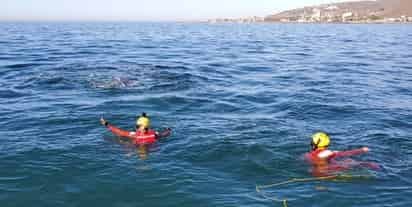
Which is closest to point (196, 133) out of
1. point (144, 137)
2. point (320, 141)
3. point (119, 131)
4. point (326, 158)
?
point (144, 137)

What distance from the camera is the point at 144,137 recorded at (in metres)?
16.5

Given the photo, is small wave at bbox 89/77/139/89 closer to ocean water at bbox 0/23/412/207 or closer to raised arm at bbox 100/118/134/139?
ocean water at bbox 0/23/412/207

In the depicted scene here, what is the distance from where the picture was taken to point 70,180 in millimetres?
13477

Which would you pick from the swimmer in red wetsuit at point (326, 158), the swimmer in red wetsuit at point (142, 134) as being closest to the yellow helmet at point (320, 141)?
the swimmer in red wetsuit at point (326, 158)

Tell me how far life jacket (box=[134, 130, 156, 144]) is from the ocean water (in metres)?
0.35

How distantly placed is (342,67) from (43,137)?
29189mm

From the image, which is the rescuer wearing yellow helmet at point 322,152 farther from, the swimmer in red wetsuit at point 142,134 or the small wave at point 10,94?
the small wave at point 10,94

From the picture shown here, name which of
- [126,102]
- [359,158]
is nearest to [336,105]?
[359,158]

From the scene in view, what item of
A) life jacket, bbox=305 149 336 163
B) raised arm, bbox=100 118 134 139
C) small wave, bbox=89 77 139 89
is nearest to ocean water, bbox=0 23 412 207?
small wave, bbox=89 77 139 89

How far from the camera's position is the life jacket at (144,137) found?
16438 millimetres

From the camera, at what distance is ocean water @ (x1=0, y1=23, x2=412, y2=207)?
1280 cm

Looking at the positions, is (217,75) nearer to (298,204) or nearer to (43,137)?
(43,137)

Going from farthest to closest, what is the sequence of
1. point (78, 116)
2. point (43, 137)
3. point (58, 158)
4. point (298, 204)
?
1. point (78, 116)
2. point (43, 137)
3. point (58, 158)
4. point (298, 204)

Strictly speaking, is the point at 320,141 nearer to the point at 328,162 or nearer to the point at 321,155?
the point at 321,155
